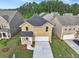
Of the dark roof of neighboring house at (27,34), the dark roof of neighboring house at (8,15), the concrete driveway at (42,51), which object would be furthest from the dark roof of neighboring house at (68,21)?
the dark roof of neighboring house at (8,15)

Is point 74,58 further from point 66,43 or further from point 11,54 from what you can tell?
point 11,54

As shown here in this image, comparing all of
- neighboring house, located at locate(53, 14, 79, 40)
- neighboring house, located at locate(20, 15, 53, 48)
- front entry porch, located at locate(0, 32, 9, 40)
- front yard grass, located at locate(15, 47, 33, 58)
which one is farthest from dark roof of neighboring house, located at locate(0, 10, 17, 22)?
neighboring house, located at locate(53, 14, 79, 40)

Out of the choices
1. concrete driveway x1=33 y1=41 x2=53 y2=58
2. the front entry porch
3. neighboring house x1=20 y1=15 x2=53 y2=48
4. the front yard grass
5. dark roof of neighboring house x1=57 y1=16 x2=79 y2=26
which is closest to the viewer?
concrete driveway x1=33 y1=41 x2=53 y2=58

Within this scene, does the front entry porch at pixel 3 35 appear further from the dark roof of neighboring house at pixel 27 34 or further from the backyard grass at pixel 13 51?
the dark roof of neighboring house at pixel 27 34

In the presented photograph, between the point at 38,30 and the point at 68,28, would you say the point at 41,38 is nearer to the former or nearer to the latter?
the point at 38,30

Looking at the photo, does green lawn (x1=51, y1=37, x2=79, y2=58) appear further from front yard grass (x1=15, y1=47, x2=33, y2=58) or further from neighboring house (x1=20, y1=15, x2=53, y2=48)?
front yard grass (x1=15, y1=47, x2=33, y2=58)

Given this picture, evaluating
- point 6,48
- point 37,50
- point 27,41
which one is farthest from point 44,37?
point 6,48

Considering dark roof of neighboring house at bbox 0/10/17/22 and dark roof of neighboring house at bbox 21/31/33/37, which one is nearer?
dark roof of neighboring house at bbox 21/31/33/37
